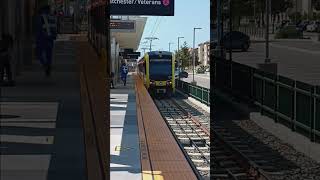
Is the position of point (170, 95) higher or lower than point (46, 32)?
lower

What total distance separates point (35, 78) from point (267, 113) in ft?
2.51

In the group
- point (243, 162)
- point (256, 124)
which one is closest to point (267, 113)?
point (256, 124)

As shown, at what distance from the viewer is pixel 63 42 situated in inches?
50.8

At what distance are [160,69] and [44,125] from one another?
5.18 ft

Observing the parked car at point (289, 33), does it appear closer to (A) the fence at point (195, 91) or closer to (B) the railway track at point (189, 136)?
(A) the fence at point (195, 91)

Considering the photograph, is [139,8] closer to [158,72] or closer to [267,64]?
[158,72]

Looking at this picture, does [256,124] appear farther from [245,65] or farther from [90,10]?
[90,10]

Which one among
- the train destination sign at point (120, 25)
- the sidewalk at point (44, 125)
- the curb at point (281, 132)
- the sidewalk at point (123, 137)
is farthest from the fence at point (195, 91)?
the sidewalk at point (44, 125)

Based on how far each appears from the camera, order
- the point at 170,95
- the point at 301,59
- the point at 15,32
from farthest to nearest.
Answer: the point at 170,95 → the point at 301,59 → the point at 15,32

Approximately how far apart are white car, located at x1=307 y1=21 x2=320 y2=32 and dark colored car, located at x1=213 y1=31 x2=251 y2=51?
27cm

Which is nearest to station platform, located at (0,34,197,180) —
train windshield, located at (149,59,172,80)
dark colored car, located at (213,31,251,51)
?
dark colored car, located at (213,31,251,51)

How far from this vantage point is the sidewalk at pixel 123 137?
5.94 feet

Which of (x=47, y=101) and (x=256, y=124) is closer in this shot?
(x=47, y=101)

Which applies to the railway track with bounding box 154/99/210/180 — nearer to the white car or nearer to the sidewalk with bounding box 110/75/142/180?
the sidewalk with bounding box 110/75/142/180
